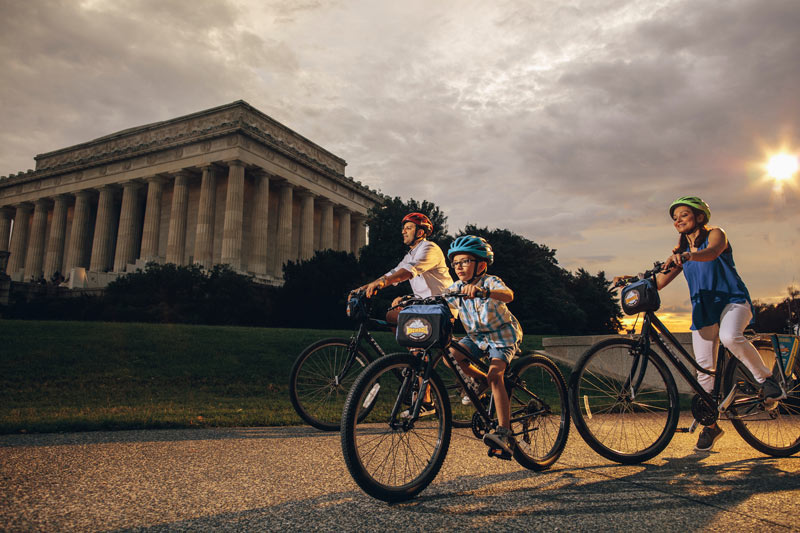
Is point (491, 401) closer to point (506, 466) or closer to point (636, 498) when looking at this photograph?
point (506, 466)

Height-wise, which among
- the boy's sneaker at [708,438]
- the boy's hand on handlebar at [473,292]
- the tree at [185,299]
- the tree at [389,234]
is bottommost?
the boy's sneaker at [708,438]

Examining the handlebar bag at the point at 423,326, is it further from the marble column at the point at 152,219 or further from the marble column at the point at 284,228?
the marble column at the point at 152,219

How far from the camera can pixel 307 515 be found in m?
3.09

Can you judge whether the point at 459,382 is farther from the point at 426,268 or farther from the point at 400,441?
the point at 426,268

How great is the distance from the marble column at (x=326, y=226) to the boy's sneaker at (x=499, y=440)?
186 feet

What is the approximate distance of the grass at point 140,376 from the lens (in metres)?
6.77

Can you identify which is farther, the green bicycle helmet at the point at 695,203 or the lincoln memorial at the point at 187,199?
the lincoln memorial at the point at 187,199

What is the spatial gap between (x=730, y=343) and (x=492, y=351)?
2427 mm

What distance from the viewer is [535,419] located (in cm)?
430

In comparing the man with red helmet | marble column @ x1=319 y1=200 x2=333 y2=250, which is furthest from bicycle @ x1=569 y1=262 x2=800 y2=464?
marble column @ x1=319 y1=200 x2=333 y2=250

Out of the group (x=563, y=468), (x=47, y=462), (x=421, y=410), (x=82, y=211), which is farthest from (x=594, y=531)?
(x=82, y=211)

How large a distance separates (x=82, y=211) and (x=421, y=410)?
2589 inches

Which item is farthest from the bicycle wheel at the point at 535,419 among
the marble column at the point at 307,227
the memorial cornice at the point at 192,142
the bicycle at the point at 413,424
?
the marble column at the point at 307,227

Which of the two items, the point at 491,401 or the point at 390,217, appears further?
the point at 390,217
